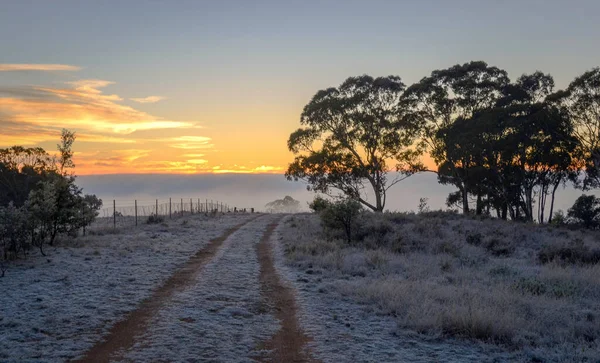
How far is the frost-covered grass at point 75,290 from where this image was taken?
9.07 m

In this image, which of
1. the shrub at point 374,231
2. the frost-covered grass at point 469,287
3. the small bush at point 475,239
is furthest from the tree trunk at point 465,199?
the shrub at point 374,231

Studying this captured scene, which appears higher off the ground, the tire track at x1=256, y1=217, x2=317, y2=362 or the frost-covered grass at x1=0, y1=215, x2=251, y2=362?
the frost-covered grass at x1=0, y1=215, x2=251, y2=362

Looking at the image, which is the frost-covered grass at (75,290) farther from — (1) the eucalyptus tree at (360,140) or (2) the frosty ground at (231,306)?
(1) the eucalyptus tree at (360,140)

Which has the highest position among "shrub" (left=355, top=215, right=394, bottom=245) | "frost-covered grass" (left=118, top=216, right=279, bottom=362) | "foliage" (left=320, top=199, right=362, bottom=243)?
"foliage" (left=320, top=199, right=362, bottom=243)

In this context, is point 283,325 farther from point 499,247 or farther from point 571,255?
point 499,247

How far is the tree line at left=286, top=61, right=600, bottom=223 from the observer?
138 feet

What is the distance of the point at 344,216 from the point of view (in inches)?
1047

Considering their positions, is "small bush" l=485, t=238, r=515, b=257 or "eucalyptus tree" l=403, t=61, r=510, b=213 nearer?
"small bush" l=485, t=238, r=515, b=257

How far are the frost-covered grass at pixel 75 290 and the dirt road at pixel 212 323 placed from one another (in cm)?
55

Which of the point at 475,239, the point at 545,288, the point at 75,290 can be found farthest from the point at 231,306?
the point at 475,239

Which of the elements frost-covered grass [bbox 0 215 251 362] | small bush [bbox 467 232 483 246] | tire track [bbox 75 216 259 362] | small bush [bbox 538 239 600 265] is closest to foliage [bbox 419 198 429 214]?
small bush [bbox 467 232 483 246]

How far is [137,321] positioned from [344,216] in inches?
684

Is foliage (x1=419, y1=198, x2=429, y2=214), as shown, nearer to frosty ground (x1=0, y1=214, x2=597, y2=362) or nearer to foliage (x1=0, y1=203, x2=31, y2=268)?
frosty ground (x1=0, y1=214, x2=597, y2=362)

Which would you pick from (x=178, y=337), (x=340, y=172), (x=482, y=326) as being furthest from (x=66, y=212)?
(x=340, y=172)
